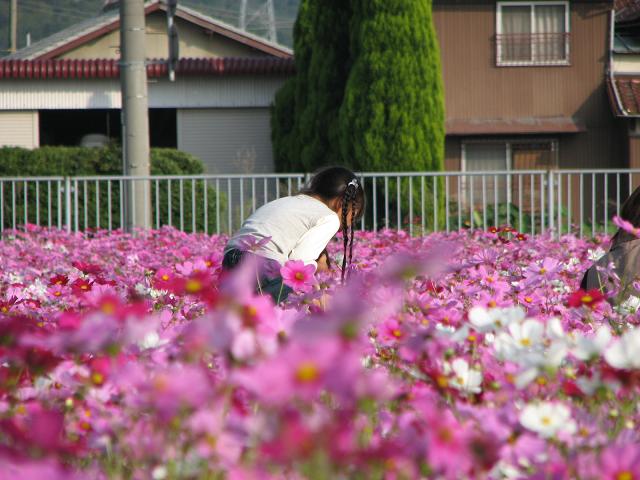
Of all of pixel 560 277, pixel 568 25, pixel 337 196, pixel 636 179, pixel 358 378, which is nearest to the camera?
pixel 358 378

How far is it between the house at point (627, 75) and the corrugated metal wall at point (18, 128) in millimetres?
10794

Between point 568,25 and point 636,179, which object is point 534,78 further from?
point 636,179

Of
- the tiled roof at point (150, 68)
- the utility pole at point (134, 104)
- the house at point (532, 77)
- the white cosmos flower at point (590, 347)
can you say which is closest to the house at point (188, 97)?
the tiled roof at point (150, 68)

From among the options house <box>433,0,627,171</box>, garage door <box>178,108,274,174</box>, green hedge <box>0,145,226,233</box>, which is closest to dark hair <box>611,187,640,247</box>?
green hedge <box>0,145,226,233</box>

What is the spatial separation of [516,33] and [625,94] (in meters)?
2.20

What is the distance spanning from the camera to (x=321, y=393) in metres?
2.04

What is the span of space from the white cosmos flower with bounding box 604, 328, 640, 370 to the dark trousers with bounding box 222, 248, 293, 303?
2.35m

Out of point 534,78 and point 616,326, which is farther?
point 534,78

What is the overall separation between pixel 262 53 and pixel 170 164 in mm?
7812

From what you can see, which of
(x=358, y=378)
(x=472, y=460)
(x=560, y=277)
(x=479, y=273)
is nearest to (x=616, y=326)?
(x=479, y=273)

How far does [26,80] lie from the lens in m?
22.1

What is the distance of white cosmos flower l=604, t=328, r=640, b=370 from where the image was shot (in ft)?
5.50

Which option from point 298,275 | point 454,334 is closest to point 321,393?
point 454,334

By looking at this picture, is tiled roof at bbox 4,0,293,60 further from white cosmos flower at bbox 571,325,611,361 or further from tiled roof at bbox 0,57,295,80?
white cosmos flower at bbox 571,325,611,361
